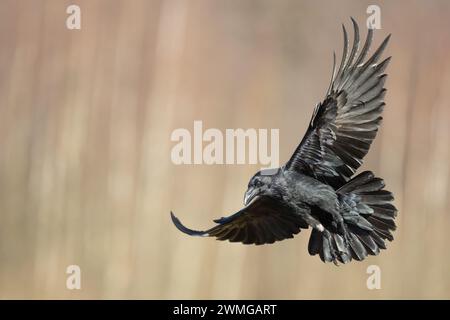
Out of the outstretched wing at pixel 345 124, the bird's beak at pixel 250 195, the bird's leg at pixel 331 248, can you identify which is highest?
the outstretched wing at pixel 345 124

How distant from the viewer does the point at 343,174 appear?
2979 mm

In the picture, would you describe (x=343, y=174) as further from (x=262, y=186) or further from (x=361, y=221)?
(x=262, y=186)

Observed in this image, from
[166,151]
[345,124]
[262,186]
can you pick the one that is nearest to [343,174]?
[345,124]

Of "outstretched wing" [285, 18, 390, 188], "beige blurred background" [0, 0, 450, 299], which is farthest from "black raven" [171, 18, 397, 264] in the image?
"beige blurred background" [0, 0, 450, 299]

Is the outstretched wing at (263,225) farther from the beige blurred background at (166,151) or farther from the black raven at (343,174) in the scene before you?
the beige blurred background at (166,151)

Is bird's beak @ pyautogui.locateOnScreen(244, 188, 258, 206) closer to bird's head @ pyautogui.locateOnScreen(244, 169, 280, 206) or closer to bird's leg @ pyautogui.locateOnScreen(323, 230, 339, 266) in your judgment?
bird's head @ pyautogui.locateOnScreen(244, 169, 280, 206)

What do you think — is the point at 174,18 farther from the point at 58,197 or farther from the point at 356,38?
the point at 356,38

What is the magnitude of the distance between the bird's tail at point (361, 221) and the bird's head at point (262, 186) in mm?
210

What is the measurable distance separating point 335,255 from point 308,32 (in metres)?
1.45

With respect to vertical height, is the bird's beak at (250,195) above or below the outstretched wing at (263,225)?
above

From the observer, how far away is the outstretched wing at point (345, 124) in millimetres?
2965

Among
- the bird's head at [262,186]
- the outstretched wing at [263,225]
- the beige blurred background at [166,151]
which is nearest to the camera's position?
the bird's head at [262,186]

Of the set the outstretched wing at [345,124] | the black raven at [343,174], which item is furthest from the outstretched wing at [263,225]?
the outstretched wing at [345,124]

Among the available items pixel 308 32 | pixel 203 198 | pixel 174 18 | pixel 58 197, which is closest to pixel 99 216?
pixel 58 197
